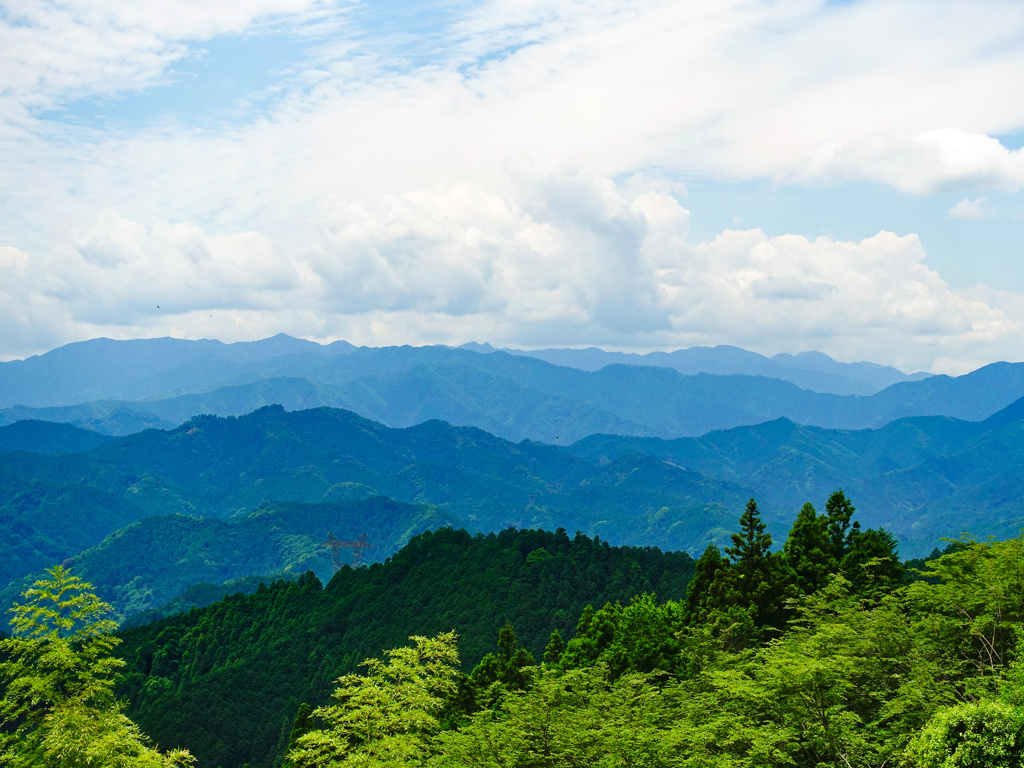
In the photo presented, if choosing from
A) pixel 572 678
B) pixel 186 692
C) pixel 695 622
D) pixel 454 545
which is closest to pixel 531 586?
pixel 454 545

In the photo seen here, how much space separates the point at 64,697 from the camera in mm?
31000

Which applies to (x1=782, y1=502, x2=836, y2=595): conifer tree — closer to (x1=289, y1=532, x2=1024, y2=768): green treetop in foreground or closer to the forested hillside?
(x1=289, y1=532, x2=1024, y2=768): green treetop in foreground

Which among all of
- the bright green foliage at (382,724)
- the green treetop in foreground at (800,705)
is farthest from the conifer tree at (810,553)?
the bright green foliage at (382,724)

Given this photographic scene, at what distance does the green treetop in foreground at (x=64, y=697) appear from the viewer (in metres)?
28.3

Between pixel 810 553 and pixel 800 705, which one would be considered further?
pixel 810 553

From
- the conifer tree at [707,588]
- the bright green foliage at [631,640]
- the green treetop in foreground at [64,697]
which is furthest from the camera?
the conifer tree at [707,588]

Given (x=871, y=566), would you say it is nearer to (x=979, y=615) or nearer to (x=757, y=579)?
(x=757, y=579)

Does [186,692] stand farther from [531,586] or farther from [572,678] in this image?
[572,678]

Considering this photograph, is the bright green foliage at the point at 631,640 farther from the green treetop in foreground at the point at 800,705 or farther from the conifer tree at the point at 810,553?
the conifer tree at the point at 810,553

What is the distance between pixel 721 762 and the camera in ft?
91.8

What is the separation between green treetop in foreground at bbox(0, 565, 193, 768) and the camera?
93.0 feet

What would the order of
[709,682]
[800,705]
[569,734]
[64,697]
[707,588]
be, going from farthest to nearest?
[707,588]
[709,682]
[569,734]
[800,705]
[64,697]

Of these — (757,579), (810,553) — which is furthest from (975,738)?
(810,553)

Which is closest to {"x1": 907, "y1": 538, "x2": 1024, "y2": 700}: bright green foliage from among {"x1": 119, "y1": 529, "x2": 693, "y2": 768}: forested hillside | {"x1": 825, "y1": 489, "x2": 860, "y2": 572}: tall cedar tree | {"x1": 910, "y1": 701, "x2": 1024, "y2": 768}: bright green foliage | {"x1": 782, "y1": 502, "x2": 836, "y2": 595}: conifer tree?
{"x1": 910, "y1": 701, "x2": 1024, "y2": 768}: bright green foliage
